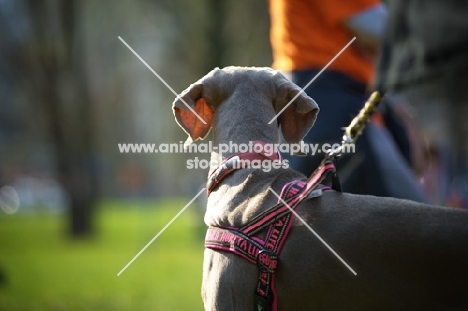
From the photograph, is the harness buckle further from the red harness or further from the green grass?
the green grass

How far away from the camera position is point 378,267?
3.13 meters

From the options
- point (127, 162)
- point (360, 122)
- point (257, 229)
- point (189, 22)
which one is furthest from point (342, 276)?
point (127, 162)

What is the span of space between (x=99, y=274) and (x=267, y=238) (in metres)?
7.30

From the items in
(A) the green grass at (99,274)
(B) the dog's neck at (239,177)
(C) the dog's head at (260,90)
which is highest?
(C) the dog's head at (260,90)

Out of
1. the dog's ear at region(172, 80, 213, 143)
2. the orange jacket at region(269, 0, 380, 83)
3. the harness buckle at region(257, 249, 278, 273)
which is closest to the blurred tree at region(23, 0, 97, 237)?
the orange jacket at region(269, 0, 380, 83)

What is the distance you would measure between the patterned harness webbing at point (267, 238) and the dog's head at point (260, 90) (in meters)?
0.41

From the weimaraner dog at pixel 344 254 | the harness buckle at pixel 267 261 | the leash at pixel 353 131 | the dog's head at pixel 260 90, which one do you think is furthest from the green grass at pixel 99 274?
the harness buckle at pixel 267 261

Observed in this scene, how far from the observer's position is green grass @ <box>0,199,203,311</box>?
766 centimetres

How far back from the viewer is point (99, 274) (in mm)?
10273

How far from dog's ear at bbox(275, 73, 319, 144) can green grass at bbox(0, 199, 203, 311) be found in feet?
12.6

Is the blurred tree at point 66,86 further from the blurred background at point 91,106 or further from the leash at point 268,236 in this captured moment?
the leash at point 268,236

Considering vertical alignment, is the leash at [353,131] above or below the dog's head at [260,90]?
below

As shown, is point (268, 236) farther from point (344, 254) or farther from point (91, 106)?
point (91, 106)

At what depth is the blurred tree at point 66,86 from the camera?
65.8 feet
